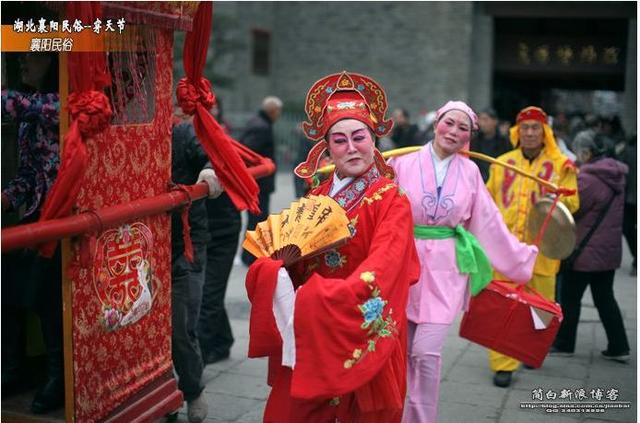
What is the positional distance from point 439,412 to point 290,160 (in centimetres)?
1595

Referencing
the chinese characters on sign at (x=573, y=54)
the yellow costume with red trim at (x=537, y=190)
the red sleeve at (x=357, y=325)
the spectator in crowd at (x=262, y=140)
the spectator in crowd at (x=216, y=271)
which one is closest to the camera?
the red sleeve at (x=357, y=325)

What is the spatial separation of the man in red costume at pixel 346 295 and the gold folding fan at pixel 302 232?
0.26 ft

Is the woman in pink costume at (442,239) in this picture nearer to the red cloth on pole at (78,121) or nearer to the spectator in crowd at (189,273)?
the spectator in crowd at (189,273)

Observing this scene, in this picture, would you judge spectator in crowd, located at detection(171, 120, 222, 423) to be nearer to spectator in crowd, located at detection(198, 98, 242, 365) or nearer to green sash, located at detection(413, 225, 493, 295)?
spectator in crowd, located at detection(198, 98, 242, 365)

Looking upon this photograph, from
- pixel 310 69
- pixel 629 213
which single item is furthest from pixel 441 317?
pixel 310 69

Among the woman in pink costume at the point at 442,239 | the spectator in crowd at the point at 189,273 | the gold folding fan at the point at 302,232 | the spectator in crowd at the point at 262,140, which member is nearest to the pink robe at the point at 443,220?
the woman in pink costume at the point at 442,239

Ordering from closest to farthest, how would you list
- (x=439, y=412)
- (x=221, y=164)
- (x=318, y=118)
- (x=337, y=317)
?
1. (x=337, y=317)
2. (x=318, y=118)
3. (x=221, y=164)
4. (x=439, y=412)

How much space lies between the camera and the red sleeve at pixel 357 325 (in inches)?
126

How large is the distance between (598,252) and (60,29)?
164 inches

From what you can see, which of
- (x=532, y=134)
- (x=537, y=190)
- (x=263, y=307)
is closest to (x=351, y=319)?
(x=263, y=307)

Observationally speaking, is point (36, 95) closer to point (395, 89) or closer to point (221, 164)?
point (221, 164)

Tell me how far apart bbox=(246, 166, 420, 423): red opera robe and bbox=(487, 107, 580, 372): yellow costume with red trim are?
2.53 m

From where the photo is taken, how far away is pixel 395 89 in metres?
21.1

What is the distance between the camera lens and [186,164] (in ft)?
16.2
